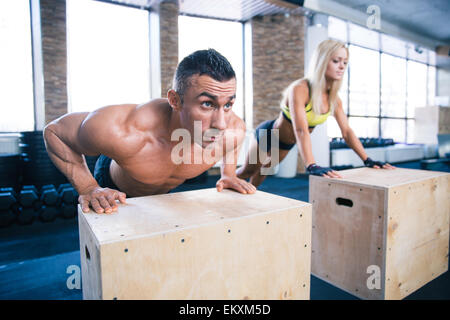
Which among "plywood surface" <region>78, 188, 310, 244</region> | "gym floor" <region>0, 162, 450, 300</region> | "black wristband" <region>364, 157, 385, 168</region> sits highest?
"black wristband" <region>364, 157, 385, 168</region>

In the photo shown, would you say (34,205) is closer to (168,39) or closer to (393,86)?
(168,39)

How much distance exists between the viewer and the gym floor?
1709 millimetres

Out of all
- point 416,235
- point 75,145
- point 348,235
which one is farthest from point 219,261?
point 416,235

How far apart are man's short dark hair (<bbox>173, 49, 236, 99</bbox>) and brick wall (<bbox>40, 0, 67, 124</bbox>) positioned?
450 centimetres

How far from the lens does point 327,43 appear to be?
209 centimetres

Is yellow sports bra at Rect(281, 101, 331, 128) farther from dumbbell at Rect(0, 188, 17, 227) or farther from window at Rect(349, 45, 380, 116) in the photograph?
window at Rect(349, 45, 380, 116)

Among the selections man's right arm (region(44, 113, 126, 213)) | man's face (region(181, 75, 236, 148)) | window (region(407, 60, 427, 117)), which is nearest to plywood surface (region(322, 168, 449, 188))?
man's face (region(181, 75, 236, 148))

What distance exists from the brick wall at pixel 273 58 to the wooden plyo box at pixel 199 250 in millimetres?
5508

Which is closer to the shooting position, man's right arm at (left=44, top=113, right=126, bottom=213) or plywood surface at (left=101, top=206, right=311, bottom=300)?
plywood surface at (left=101, top=206, right=311, bottom=300)

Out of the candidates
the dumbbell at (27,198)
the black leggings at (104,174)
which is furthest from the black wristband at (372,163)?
the dumbbell at (27,198)

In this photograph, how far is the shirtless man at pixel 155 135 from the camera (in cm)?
110

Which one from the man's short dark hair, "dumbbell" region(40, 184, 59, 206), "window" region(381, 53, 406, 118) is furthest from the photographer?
"window" region(381, 53, 406, 118)

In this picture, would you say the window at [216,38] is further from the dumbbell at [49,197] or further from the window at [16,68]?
the dumbbell at [49,197]

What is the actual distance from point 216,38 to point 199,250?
20.4ft
